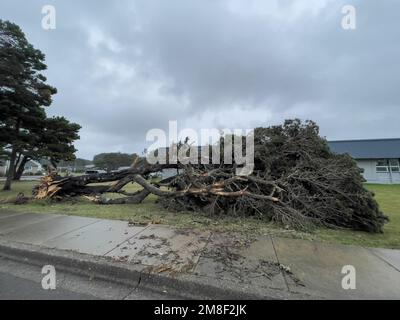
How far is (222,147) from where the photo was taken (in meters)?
7.03

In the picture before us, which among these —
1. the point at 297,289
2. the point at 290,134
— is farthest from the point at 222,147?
the point at 297,289

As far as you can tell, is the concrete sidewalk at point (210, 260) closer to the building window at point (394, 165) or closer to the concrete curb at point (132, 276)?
the concrete curb at point (132, 276)

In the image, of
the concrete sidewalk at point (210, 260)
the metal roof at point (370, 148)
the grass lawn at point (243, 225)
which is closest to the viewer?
the concrete sidewalk at point (210, 260)

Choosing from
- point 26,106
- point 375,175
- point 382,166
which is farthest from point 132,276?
point 382,166

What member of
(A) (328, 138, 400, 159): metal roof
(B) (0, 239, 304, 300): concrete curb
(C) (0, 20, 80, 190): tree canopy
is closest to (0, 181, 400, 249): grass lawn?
(B) (0, 239, 304, 300): concrete curb

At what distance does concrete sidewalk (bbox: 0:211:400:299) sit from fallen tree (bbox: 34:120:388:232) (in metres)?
1.52

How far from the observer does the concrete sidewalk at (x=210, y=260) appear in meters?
2.49

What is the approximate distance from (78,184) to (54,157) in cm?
575

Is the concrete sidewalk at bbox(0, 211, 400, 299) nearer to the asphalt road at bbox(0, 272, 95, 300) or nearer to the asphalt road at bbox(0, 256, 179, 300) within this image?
the asphalt road at bbox(0, 256, 179, 300)

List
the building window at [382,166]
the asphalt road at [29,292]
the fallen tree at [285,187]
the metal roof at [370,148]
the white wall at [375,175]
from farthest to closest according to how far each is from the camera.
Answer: the metal roof at [370,148]
the building window at [382,166]
the white wall at [375,175]
the fallen tree at [285,187]
the asphalt road at [29,292]

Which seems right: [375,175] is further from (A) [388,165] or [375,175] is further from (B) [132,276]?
(B) [132,276]

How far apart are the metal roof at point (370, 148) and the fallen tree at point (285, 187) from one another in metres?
20.1

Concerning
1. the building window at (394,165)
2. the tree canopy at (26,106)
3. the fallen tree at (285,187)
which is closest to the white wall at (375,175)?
the building window at (394,165)
